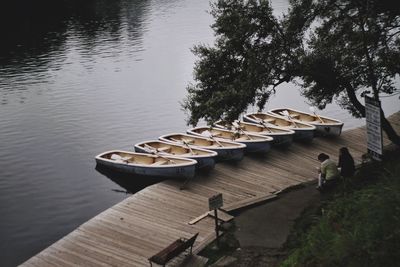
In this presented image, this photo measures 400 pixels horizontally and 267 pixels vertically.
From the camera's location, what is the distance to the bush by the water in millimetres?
8422

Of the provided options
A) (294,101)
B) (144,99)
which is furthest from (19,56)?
(294,101)

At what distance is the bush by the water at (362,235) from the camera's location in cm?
842

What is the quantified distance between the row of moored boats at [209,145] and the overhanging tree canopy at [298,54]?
3930mm

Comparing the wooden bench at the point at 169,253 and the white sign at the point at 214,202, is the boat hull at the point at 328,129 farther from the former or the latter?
the wooden bench at the point at 169,253

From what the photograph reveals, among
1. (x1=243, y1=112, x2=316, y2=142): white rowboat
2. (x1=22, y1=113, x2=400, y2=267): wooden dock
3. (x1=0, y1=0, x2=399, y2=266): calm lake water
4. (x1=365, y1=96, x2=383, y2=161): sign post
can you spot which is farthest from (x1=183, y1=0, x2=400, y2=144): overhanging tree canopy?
(x1=0, y1=0, x2=399, y2=266): calm lake water

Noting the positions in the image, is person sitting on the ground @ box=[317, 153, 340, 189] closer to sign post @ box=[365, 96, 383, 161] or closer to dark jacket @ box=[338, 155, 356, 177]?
dark jacket @ box=[338, 155, 356, 177]

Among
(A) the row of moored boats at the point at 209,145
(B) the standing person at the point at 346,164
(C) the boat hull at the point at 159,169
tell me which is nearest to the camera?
(B) the standing person at the point at 346,164

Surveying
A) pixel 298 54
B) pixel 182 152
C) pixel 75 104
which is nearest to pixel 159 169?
pixel 182 152


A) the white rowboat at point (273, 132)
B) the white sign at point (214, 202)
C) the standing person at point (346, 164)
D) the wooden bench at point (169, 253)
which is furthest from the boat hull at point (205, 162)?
the wooden bench at point (169, 253)

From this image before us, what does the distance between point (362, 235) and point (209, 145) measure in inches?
808

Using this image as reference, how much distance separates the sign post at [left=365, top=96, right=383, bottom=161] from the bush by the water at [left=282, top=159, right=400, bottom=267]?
216cm

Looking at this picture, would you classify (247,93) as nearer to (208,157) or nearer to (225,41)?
(225,41)

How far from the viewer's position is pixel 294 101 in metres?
51.2

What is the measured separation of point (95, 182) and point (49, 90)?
1043 inches
